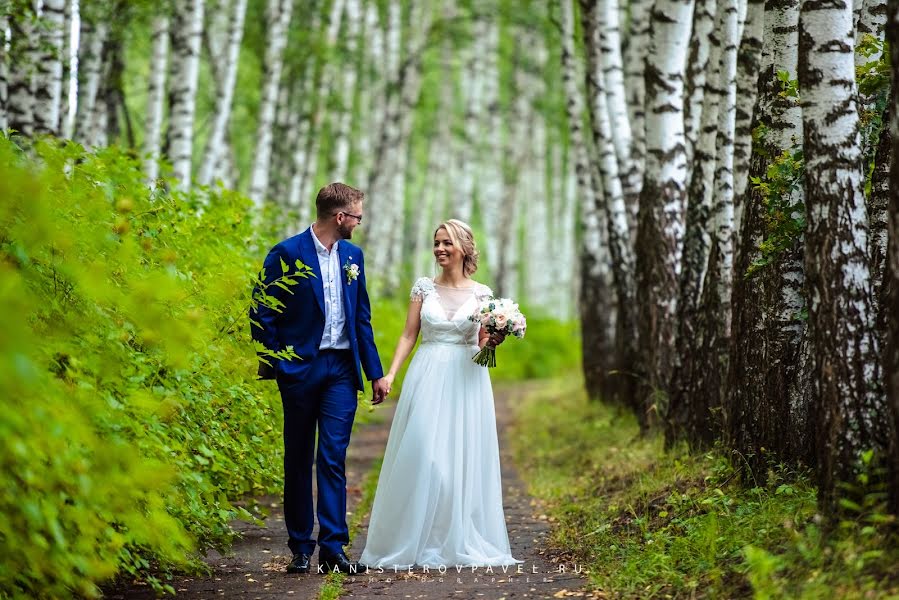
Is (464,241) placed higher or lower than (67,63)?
lower

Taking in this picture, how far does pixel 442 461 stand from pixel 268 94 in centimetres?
1102

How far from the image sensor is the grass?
449cm

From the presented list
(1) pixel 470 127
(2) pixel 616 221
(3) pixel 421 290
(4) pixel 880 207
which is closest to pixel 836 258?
(4) pixel 880 207

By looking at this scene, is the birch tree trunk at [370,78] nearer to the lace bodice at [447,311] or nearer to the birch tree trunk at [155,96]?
the birch tree trunk at [155,96]

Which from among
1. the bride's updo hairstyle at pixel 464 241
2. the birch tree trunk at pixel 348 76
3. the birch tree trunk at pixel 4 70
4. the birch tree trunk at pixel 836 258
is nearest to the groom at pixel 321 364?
the bride's updo hairstyle at pixel 464 241

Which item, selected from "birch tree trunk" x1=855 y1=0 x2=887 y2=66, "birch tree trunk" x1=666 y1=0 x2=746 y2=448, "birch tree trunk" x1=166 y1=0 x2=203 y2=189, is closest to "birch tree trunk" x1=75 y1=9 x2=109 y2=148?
"birch tree trunk" x1=166 y1=0 x2=203 y2=189

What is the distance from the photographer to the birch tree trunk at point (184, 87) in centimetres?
1241

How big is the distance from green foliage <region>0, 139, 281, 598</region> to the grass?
2106 mm

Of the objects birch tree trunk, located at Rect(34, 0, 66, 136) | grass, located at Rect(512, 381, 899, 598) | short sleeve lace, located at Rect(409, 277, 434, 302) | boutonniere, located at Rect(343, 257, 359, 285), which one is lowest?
grass, located at Rect(512, 381, 899, 598)

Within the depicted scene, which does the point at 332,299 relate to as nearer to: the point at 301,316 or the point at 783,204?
the point at 301,316

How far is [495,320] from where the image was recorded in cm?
697

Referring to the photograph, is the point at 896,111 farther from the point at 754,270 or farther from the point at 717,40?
the point at 717,40

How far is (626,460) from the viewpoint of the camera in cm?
930

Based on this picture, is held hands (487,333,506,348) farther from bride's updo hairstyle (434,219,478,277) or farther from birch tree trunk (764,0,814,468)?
birch tree trunk (764,0,814,468)
